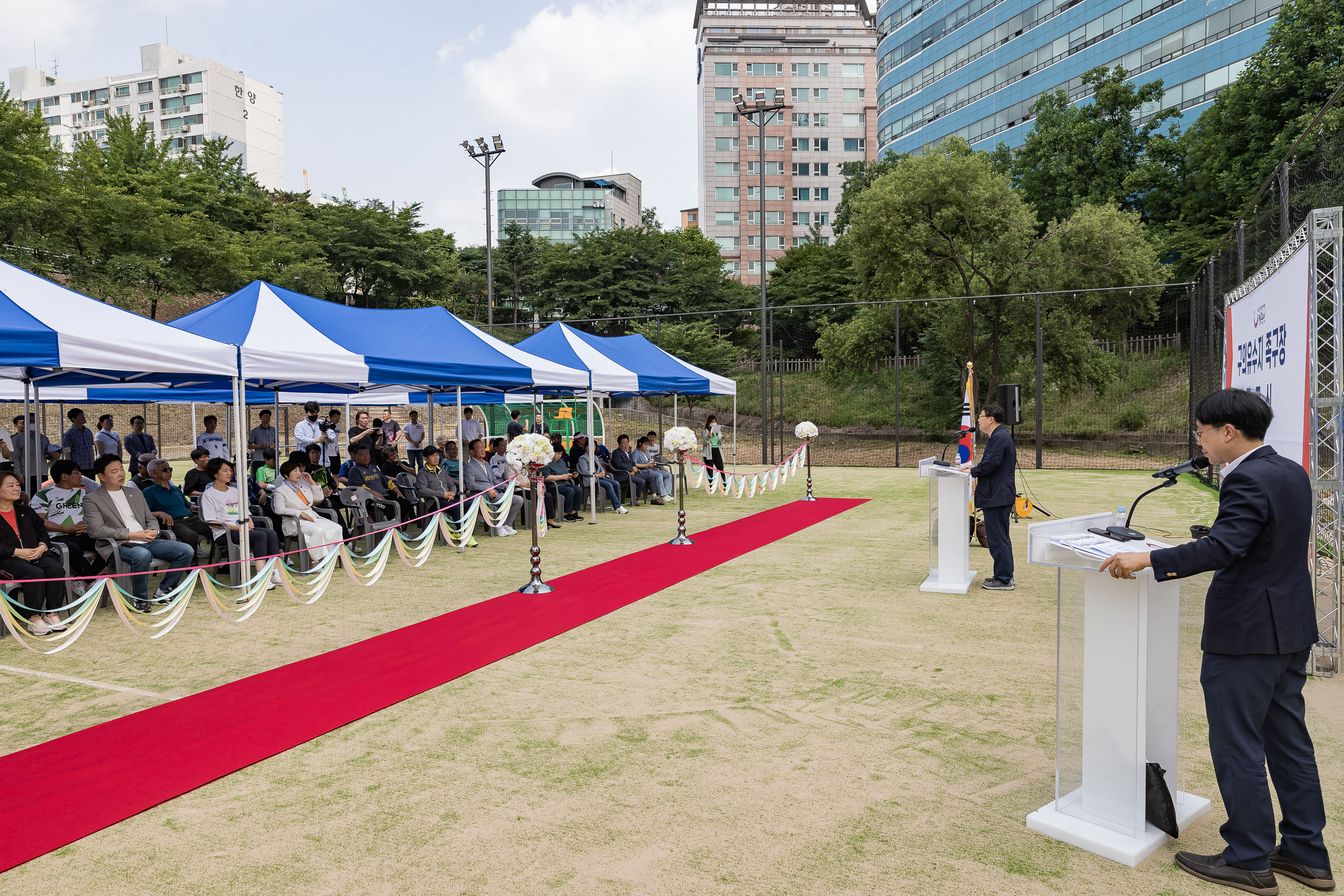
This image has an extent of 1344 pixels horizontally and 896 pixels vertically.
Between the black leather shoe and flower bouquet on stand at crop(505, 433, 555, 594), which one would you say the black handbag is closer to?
the black leather shoe

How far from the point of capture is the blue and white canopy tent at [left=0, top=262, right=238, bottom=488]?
19.6 feet

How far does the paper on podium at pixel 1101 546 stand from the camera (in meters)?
2.95

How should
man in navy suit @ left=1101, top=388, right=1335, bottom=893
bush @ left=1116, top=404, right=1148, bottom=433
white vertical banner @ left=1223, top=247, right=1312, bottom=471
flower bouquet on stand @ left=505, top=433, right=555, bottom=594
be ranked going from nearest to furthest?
man in navy suit @ left=1101, top=388, right=1335, bottom=893
white vertical banner @ left=1223, top=247, right=1312, bottom=471
flower bouquet on stand @ left=505, top=433, right=555, bottom=594
bush @ left=1116, top=404, right=1148, bottom=433

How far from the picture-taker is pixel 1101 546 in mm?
→ 2994

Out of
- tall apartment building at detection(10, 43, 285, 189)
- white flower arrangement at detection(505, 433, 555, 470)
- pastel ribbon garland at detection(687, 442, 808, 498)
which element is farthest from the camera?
tall apartment building at detection(10, 43, 285, 189)

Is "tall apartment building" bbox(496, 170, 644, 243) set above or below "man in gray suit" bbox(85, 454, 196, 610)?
above

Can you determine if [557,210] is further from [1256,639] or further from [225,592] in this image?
[1256,639]

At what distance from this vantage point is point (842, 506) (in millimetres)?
13977

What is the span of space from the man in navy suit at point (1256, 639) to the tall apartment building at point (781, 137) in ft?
212

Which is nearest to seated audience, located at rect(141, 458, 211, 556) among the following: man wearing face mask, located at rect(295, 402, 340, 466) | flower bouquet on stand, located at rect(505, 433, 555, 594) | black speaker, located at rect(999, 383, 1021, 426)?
flower bouquet on stand, located at rect(505, 433, 555, 594)

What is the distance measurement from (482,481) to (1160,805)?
9827 millimetres

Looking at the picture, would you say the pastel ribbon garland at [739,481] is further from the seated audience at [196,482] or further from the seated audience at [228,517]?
the seated audience at [228,517]

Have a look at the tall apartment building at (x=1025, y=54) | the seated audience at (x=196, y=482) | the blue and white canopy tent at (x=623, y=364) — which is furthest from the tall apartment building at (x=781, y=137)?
the seated audience at (x=196, y=482)

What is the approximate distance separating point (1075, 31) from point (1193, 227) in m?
21.5
